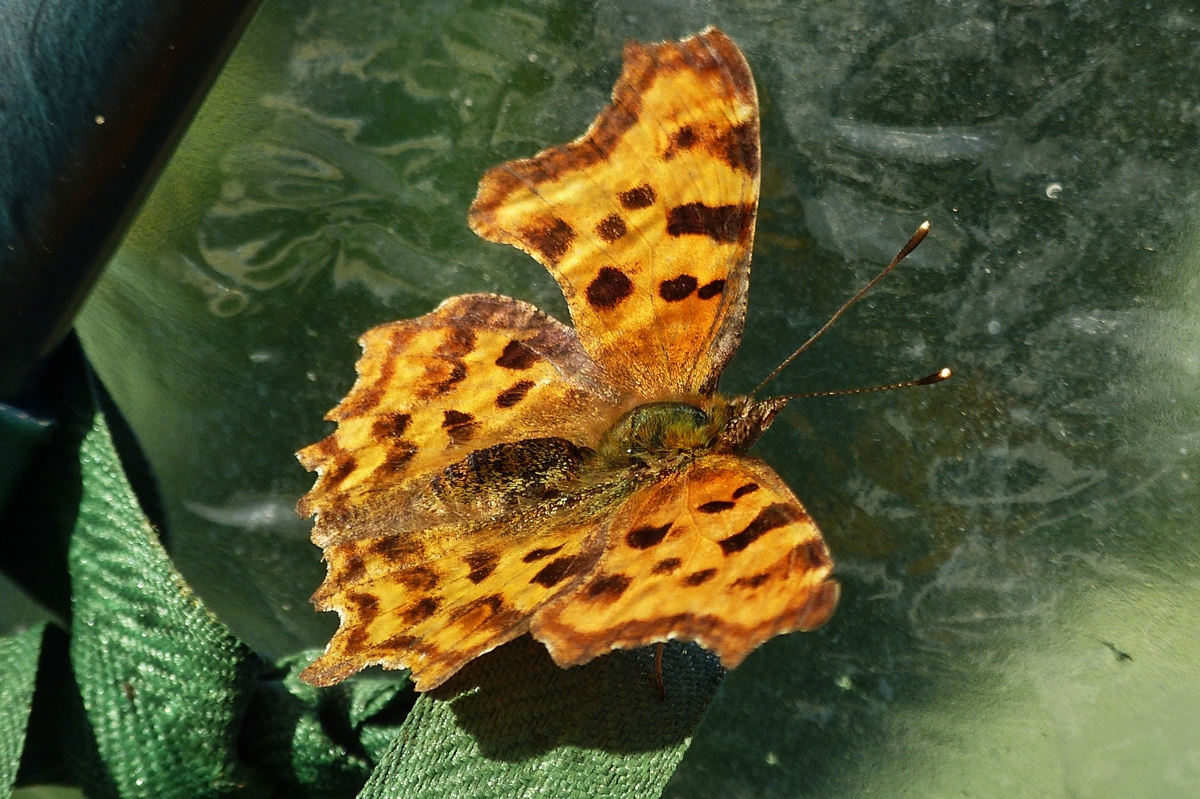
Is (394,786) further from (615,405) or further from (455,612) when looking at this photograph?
(615,405)

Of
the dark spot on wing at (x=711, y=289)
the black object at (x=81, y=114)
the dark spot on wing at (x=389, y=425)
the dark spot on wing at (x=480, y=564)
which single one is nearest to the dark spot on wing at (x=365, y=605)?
the dark spot on wing at (x=480, y=564)

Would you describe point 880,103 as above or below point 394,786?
above

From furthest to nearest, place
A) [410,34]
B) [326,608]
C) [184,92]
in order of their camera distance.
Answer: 1. [410,34]
2. [326,608]
3. [184,92]

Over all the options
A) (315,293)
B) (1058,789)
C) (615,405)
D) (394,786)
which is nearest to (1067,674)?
(1058,789)

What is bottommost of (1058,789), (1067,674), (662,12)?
(1058,789)

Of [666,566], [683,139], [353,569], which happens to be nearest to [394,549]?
[353,569]

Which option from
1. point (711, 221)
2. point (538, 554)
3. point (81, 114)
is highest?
point (81, 114)

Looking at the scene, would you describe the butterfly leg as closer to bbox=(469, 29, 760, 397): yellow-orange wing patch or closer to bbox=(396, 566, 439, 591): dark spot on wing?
bbox=(396, 566, 439, 591): dark spot on wing

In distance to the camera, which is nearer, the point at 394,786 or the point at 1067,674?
the point at 394,786

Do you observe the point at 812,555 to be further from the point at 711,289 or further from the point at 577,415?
the point at 577,415
